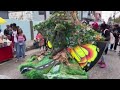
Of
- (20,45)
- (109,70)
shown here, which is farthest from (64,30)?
(20,45)

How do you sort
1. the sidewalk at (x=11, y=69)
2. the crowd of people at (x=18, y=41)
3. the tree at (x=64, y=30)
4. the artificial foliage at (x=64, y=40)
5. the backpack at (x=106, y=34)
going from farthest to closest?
1. the crowd of people at (x=18, y=41)
2. the backpack at (x=106, y=34)
3. the tree at (x=64, y=30)
4. the sidewalk at (x=11, y=69)
5. the artificial foliage at (x=64, y=40)

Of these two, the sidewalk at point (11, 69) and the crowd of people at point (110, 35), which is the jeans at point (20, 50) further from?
the crowd of people at point (110, 35)

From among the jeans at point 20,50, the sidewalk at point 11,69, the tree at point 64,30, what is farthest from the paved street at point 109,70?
the jeans at point 20,50

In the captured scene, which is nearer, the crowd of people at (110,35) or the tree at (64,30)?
the tree at (64,30)

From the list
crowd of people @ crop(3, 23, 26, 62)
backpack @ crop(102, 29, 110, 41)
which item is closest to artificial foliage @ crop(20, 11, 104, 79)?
backpack @ crop(102, 29, 110, 41)

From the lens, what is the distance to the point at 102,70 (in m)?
4.63

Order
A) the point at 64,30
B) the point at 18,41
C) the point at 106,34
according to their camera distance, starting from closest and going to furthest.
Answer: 1. the point at 64,30
2. the point at 106,34
3. the point at 18,41

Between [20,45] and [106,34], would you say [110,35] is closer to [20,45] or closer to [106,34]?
[106,34]

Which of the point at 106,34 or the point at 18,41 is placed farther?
the point at 18,41

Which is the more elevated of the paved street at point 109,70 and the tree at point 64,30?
the tree at point 64,30

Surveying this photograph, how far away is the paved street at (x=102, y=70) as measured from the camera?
4.29 meters

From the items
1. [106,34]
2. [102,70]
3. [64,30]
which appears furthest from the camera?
[106,34]

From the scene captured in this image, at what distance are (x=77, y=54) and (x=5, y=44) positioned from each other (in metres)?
1.90

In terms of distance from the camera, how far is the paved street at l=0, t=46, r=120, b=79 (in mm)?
4293
